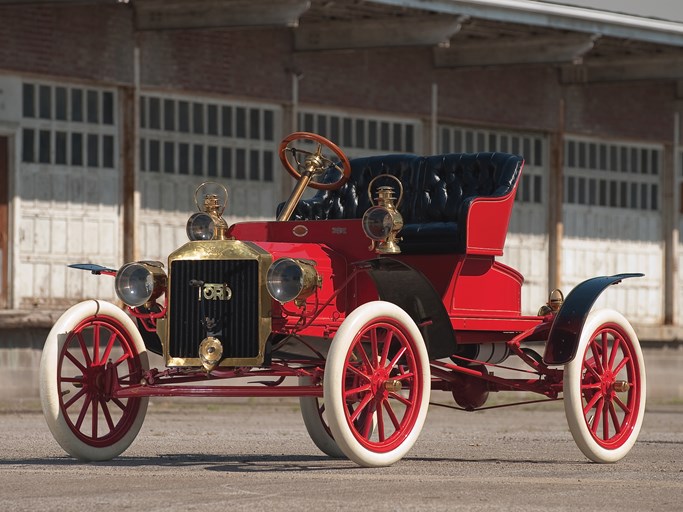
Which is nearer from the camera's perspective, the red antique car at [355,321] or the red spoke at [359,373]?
the red spoke at [359,373]

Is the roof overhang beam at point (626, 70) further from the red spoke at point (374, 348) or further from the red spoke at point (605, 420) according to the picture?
the red spoke at point (374, 348)

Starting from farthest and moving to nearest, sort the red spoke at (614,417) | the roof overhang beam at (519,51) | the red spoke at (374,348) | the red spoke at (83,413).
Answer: the roof overhang beam at (519,51) → the red spoke at (614,417) → the red spoke at (83,413) → the red spoke at (374,348)

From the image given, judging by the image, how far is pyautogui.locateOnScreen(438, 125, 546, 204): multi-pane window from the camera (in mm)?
22516

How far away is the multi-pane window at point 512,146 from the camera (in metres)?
22.5

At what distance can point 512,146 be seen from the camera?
23.3 meters

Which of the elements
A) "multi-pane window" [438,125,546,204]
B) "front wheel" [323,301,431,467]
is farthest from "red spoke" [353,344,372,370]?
"multi-pane window" [438,125,546,204]

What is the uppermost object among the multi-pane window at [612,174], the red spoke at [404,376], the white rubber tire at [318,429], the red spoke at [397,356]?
the multi-pane window at [612,174]

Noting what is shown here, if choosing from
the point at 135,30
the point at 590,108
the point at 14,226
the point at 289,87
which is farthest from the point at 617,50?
the point at 14,226

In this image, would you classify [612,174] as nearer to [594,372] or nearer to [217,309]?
[594,372]

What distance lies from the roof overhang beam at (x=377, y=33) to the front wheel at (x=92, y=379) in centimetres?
1094

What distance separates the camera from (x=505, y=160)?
10.5 metres

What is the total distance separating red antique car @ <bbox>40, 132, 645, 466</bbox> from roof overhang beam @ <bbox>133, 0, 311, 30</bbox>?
7.87 m

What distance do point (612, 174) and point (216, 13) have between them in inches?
320

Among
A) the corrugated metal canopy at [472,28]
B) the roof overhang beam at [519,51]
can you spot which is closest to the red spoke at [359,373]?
the corrugated metal canopy at [472,28]
